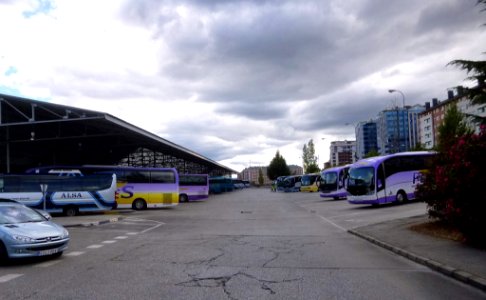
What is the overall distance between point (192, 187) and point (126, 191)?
15.3 meters

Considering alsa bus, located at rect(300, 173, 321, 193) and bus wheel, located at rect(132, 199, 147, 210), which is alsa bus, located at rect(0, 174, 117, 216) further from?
alsa bus, located at rect(300, 173, 321, 193)

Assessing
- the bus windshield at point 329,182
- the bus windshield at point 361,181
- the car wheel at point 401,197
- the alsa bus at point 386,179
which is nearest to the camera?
the alsa bus at point 386,179

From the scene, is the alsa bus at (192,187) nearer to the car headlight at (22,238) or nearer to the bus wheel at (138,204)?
the bus wheel at (138,204)

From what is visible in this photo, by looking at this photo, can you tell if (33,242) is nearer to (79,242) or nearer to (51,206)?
(79,242)

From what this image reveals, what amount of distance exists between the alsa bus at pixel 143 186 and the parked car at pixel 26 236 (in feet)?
72.5

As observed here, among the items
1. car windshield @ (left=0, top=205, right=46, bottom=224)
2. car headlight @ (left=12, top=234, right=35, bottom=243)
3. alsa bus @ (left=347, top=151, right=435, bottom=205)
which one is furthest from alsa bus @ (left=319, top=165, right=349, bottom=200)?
car headlight @ (left=12, top=234, right=35, bottom=243)

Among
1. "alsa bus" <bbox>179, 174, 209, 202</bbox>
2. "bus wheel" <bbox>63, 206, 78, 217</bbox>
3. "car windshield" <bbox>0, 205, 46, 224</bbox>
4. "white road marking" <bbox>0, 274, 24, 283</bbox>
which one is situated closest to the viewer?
"white road marking" <bbox>0, 274, 24, 283</bbox>

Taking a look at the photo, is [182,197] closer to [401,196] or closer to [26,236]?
[401,196]

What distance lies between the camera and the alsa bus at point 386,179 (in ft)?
89.6

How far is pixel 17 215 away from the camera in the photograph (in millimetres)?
11453

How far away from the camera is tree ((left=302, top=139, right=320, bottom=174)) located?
3971 inches

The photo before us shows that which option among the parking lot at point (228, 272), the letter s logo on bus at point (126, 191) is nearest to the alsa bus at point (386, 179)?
the parking lot at point (228, 272)

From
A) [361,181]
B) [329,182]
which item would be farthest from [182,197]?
[361,181]

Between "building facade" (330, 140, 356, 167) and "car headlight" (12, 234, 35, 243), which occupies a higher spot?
"building facade" (330, 140, 356, 167)
